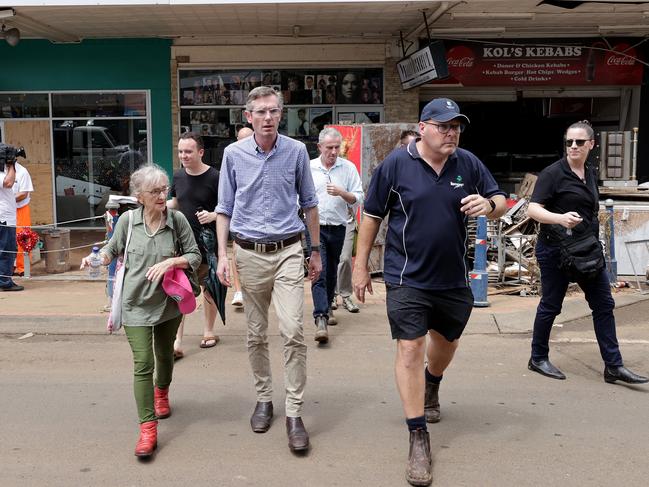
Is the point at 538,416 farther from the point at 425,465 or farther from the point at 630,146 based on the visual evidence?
the point at 630,146

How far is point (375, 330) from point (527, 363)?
164 cm

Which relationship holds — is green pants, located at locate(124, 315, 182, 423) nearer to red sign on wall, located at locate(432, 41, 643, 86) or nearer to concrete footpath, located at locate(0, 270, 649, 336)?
concrete footpath, located at locate(0, 270, 649, 336)

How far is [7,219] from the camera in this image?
9.50 m

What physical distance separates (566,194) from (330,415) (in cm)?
236

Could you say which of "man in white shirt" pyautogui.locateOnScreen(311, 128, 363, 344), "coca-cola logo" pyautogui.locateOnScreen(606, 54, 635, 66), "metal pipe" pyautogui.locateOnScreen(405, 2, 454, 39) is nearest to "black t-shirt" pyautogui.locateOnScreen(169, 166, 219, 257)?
"man in white shirt" pyautogui.locateOnScreen(311, 128, 363, 344)

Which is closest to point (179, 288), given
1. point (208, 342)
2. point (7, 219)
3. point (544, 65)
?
point (208, 342)

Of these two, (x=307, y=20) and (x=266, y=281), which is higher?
(x=307, y=20)

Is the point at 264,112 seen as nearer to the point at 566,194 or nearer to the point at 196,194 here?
the point at 196,194

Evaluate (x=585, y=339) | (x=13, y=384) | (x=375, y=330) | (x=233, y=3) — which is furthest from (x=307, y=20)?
(x=13, y=384)

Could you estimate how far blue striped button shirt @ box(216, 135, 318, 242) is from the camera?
15.2 ft

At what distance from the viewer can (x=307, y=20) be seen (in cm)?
1163

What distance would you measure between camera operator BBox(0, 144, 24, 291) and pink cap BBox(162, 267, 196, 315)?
564 centimetres

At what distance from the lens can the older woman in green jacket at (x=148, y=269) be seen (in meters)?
4.41

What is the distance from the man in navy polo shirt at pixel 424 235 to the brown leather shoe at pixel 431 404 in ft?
2.14
